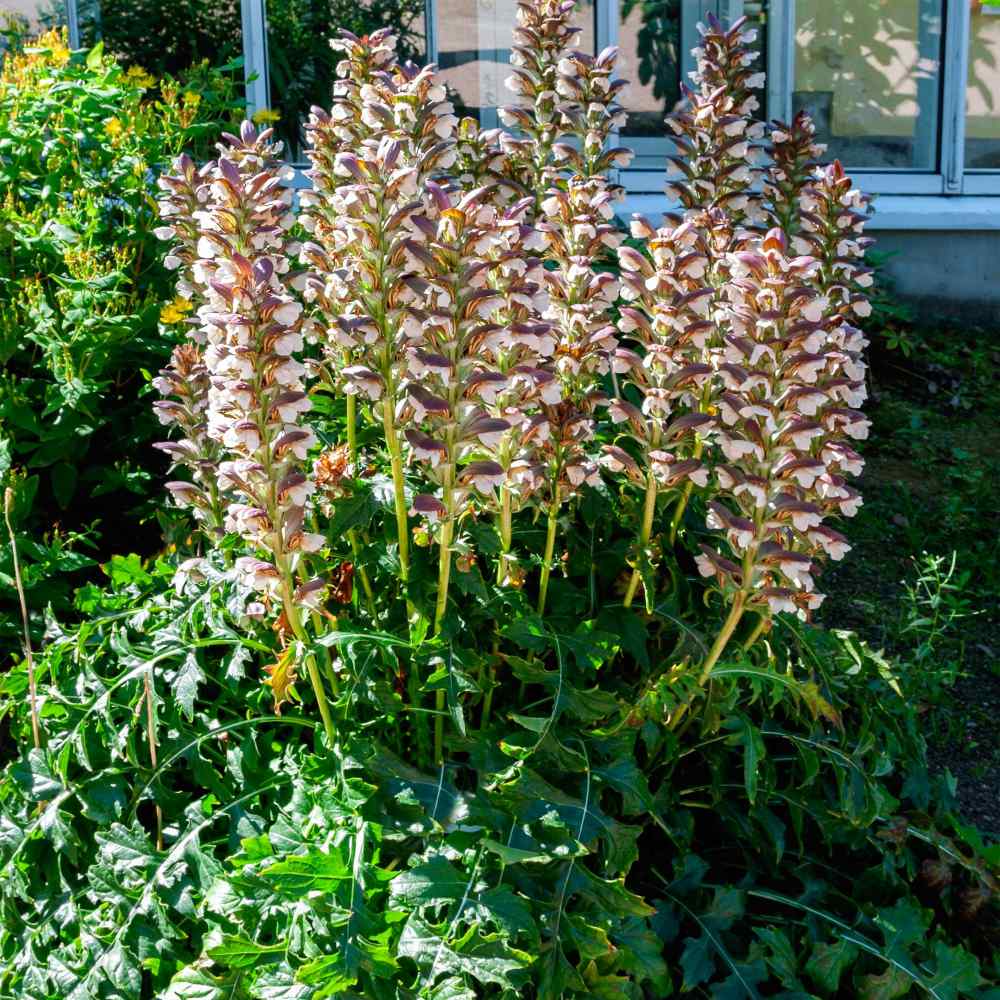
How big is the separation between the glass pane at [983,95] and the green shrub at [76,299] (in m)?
4.86

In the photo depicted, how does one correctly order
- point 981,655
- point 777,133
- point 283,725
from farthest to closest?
point 981,655 < point 777,133 < point 283,725

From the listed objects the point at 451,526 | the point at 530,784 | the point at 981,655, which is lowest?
the point at 981,655

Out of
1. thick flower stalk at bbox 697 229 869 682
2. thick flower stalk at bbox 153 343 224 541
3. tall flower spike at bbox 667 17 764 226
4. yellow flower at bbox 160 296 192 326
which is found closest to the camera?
thick flower stalk at bbox 697 229 869 682

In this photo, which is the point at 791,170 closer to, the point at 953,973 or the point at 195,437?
the point at 195,437

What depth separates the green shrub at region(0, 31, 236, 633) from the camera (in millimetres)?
3836

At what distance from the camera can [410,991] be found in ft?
7.07

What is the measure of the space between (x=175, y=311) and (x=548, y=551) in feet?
5.60

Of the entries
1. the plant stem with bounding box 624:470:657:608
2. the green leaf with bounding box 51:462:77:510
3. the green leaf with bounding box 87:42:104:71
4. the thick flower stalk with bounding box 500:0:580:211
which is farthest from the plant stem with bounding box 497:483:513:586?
the green leaf with bounding box 87:42:104:71

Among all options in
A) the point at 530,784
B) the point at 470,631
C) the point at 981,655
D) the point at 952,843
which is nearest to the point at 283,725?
the point at 470,631

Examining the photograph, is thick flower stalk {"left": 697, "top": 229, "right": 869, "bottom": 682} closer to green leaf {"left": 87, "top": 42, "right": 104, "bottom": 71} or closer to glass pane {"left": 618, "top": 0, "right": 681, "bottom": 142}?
green leaf {"left": 87, "top": 42, "right": 104, "bottom": 71}

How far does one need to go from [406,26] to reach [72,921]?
5.80m

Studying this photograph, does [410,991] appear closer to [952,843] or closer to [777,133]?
[952,843]

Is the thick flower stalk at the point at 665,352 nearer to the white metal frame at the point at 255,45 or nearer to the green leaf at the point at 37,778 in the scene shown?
the green leaf at the point at 37,778

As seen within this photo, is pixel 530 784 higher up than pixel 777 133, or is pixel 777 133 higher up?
pixel 777 133
